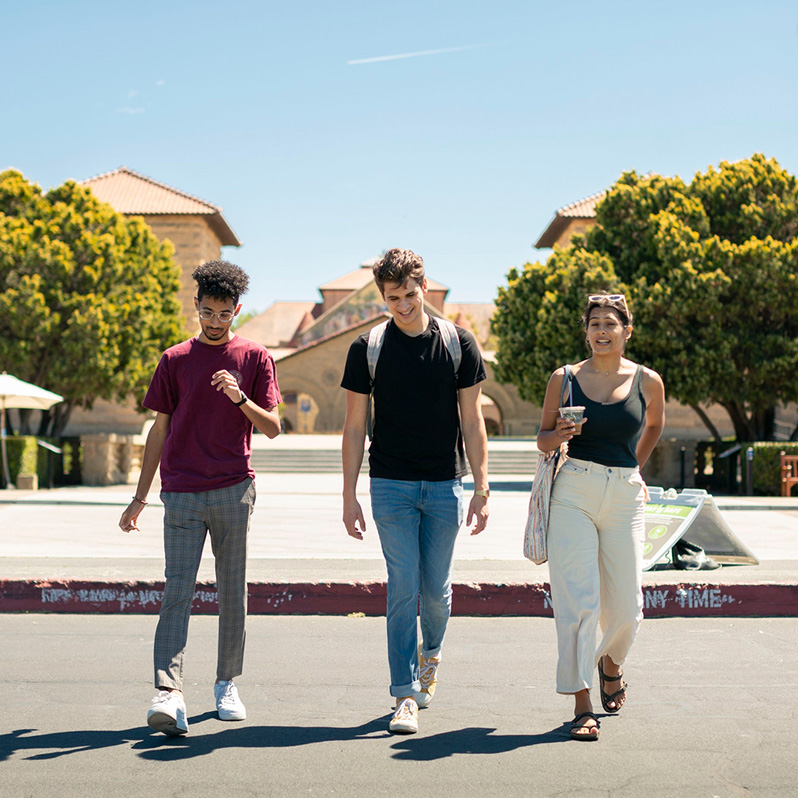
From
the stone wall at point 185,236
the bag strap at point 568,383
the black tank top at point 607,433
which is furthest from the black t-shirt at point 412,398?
the stone wall at point 185,236

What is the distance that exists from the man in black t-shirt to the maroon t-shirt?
1.49ft

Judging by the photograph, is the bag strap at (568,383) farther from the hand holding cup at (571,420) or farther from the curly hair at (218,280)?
the curly hair at (218,280)

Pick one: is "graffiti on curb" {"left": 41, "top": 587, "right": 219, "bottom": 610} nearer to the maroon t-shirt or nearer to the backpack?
the maroon t-shirt

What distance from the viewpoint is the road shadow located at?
3867 millimetres

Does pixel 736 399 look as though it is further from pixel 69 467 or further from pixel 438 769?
pixel 438 769

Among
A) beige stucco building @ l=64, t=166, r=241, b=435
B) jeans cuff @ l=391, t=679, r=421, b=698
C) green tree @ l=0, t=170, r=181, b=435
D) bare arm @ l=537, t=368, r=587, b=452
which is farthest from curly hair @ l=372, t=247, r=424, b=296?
beige stucco building @ l=64, t=166, r=241, b=435

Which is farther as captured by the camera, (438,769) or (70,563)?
(70,563)

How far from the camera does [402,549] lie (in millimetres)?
4285

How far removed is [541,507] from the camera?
4328 mm

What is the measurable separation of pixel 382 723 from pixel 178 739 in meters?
0.88

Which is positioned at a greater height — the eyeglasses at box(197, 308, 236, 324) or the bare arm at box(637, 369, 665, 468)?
the eyeglasses at box(197, 308, 236, 324)

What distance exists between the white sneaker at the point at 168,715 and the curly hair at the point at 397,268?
1942mm

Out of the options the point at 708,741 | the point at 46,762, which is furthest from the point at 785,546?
the point at 46,762

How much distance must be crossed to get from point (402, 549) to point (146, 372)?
23.7 metres
